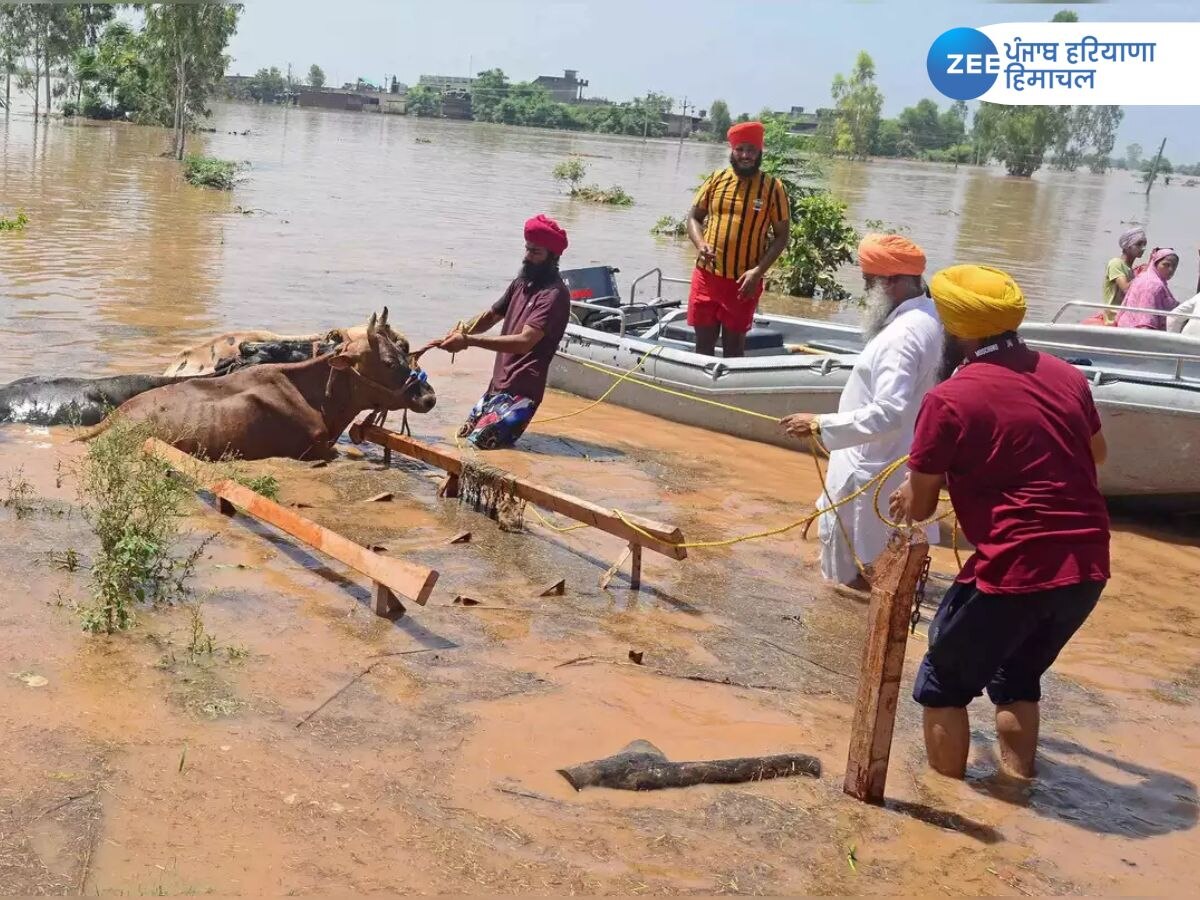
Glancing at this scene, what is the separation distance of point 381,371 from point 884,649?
4528 mm

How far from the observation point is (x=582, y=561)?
694cm

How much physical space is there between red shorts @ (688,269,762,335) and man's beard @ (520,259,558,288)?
154 cm

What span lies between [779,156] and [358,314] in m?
7.72

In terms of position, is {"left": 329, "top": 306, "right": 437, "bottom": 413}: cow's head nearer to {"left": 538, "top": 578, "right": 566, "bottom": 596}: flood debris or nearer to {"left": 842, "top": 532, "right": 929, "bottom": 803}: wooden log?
{"left": 538, "top": 578, "right": 566, "bottom": 596}: flood debris

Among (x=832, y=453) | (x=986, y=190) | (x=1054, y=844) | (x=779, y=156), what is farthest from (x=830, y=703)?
(x=986, y=190)

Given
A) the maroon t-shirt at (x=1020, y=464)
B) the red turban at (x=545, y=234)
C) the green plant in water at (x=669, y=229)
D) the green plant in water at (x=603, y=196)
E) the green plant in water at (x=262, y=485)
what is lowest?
the green plant in water at (x=262, y=485)

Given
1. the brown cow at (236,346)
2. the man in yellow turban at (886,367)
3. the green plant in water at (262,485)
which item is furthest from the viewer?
the brown cow at (236,346)

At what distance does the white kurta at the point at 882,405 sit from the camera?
5.84 m

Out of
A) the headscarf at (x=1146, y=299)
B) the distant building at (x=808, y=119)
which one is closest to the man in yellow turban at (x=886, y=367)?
the headscarf at (x=1146, y=299)

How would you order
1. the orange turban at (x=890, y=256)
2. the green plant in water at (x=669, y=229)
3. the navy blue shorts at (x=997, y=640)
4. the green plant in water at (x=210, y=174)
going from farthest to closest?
the green plant in water at (x=210, y=174) < the green plant in water at (x=669, y=229) < the orange turban at (x=890, y=256) < the navy blue shorts at (x=997, y=640)

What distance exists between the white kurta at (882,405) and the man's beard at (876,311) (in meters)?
0.04

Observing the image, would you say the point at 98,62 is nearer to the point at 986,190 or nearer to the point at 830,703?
the point at 986,190

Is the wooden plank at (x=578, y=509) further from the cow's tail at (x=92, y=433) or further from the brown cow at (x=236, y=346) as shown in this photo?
the cow's tail at (x=92, y=433)

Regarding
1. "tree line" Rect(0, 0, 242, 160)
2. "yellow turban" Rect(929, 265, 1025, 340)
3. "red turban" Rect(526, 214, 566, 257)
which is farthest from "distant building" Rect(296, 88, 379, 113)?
"yellow turban" Rect(929, 265, 1025, 340)
